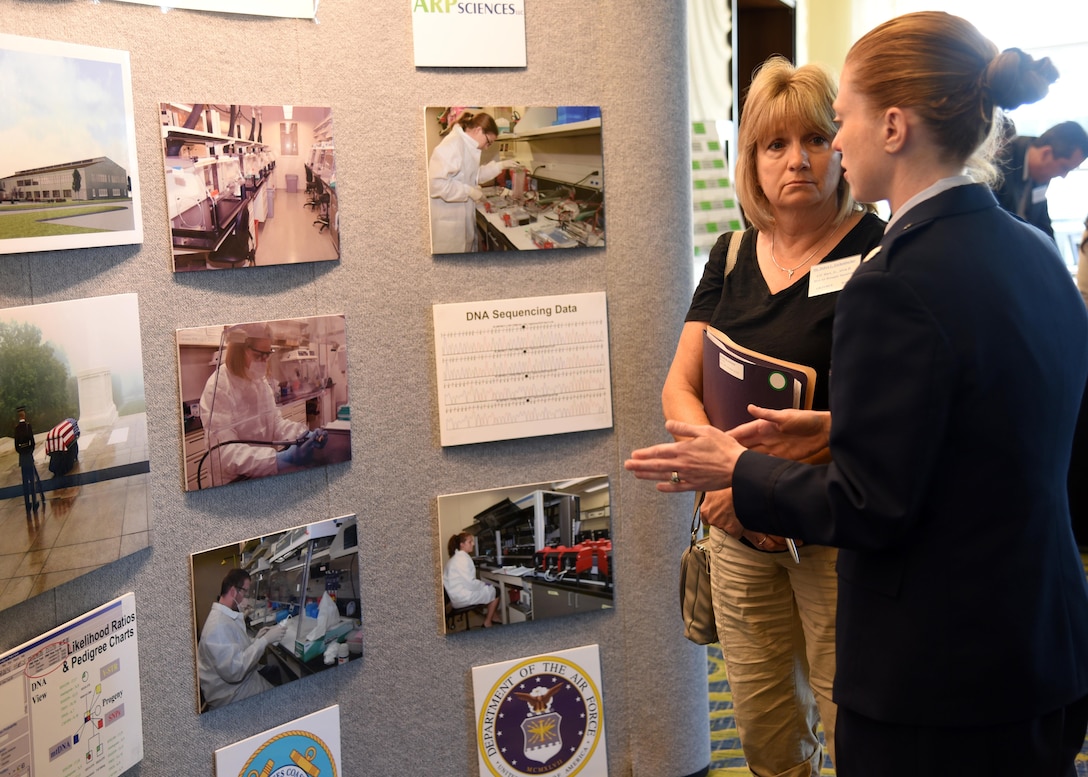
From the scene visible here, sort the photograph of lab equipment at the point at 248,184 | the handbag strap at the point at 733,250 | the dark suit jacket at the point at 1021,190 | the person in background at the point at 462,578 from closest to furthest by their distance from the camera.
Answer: the photograph of lab equipment at the point at 248,184 < the handbag strap at the point at 733,250 < the person in background at the point at 462,578 < the dark suit jacket at the point at 1021,190

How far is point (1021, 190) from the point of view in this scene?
4.15 meters

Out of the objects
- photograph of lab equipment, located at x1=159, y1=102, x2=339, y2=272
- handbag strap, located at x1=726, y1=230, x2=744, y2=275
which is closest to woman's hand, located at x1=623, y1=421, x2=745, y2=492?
handbag strap, located at x1=726, y1=230, x2=744, y2=275

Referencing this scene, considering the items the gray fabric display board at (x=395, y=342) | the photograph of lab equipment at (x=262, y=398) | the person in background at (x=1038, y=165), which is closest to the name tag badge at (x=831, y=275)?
the gray fabric display board at (x=395, y=342)

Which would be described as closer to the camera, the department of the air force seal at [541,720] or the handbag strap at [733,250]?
the handbag strap at [733,250]

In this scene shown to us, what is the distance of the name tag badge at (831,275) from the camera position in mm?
1660

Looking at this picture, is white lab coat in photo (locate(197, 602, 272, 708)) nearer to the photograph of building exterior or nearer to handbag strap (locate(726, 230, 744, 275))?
the photograph of building exterior

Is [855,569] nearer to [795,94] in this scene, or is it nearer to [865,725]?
[865,725]

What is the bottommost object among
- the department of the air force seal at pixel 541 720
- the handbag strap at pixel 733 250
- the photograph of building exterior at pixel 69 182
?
the department of the air force seal at pixel 541 720

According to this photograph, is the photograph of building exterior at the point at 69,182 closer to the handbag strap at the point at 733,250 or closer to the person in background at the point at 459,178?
the person in background at the point at 459,178

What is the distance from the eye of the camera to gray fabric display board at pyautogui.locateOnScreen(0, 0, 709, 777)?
175cm

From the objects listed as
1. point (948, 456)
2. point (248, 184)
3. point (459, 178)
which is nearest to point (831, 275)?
point (948, 456)

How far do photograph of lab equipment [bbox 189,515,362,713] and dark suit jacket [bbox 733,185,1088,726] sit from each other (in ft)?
3.68

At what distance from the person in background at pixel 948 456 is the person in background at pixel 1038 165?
3169 mm

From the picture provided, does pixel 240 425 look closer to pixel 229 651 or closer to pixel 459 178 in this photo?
pixel 229 651
